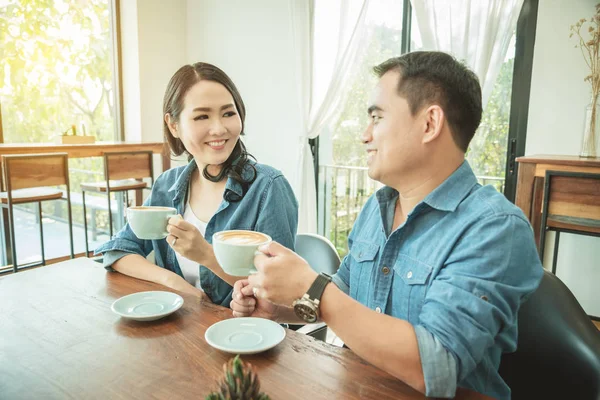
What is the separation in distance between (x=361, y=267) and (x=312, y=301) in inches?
14.7

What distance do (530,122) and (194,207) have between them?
2356 mm

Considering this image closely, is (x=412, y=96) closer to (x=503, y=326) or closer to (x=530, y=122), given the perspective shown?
(x=503, y=326)

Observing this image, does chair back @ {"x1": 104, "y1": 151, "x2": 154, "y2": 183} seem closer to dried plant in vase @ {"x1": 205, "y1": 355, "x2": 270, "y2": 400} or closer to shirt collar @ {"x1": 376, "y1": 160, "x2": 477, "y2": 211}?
shirt collar @ {"x1": 376, "y1": 160, "x2": 477, "y2": 211}

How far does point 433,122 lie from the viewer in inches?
39.2

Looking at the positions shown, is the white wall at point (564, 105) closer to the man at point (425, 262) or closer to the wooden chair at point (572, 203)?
the wooden chair at point (572, 203)

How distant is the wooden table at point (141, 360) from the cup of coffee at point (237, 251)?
0.18 meters

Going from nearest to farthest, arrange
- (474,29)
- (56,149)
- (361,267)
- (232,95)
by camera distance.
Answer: (361,267) → (232,95) → (474,29) → (56,149)

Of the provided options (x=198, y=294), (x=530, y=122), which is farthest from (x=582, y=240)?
(x=198, y=294)

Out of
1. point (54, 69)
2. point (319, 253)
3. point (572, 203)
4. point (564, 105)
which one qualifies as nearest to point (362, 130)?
point (564, 105)

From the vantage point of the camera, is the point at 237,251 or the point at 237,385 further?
the point at 237,251

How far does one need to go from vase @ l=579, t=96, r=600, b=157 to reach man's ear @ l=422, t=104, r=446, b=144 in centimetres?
193

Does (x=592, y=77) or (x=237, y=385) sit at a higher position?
(x=592, y=77)

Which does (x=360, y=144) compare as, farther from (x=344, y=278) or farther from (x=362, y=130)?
(x=344, y=278)

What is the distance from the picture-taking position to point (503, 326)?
83 cm
